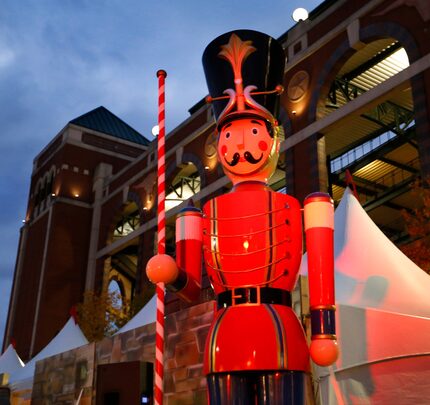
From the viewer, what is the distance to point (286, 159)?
21.3m

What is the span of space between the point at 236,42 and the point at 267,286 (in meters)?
2.09

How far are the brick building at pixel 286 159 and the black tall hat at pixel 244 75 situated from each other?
84.0 inches

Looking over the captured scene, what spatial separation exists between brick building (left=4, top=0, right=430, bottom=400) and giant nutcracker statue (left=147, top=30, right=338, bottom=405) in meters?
2.30

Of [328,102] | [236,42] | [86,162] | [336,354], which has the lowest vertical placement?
[336,354]

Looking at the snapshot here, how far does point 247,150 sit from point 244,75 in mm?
680

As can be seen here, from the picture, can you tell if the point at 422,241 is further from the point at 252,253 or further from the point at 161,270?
the point at 161,270

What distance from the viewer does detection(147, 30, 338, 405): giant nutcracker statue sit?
375cm

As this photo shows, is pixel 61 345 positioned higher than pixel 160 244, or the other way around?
pixel 61 345

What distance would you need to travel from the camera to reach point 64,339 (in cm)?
1463

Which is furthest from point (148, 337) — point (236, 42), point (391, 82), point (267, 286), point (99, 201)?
point (99, 201)

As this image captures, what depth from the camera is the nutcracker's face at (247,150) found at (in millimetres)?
4461

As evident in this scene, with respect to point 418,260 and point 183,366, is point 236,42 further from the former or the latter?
point 418,260

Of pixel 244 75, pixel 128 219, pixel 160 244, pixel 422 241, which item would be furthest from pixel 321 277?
pixel 128 219

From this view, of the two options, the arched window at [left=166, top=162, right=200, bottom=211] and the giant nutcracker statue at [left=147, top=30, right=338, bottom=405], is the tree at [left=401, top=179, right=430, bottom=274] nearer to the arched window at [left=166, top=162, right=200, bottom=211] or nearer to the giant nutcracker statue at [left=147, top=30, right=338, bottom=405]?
the giant nutcracker statue at [left=147, top=30, right=338, bottom=405]
